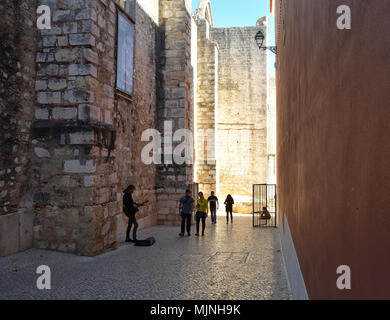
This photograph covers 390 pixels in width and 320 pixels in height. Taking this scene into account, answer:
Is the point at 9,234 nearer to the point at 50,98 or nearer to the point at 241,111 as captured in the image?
the point at 50,98

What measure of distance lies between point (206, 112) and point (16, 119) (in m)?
15.3

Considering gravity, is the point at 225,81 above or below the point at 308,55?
above

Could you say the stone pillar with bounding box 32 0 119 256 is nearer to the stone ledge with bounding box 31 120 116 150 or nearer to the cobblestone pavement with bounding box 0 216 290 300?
the stone ledge with bounding box 31 120 116 150

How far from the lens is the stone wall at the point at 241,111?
23.7 meters

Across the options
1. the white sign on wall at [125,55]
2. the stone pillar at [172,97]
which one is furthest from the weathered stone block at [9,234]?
the stone pillar at [172,97]

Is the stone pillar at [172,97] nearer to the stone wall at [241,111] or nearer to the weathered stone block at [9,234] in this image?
the weathered stone block at [9,234]

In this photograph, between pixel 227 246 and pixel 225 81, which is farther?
pixel 225 81

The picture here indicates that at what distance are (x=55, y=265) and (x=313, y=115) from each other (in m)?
4.94

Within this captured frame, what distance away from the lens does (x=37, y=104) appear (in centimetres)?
693

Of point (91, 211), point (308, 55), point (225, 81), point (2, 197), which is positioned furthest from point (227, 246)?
point (225, 81)

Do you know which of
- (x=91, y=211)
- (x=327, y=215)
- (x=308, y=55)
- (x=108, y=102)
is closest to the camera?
(x=327, y=215)

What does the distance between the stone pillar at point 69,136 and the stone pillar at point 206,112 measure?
1346 centimetres

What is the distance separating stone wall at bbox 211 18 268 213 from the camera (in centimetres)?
2367
